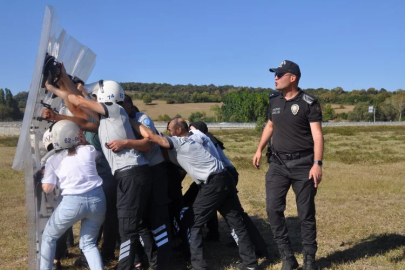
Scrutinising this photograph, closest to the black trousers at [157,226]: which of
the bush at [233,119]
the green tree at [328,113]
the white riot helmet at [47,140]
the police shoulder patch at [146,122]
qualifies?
the police shoulder patch at [146,122]

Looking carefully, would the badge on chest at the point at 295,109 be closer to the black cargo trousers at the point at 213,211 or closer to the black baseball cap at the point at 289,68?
the black baseball cap at the point at 289,68

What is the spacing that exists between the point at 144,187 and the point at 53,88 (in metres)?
1.43

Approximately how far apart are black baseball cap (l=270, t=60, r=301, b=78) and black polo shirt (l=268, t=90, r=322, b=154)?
0.23 m

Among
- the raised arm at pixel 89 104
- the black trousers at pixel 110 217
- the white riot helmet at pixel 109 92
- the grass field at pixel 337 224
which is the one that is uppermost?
the white riot helmet at pixel 109 92

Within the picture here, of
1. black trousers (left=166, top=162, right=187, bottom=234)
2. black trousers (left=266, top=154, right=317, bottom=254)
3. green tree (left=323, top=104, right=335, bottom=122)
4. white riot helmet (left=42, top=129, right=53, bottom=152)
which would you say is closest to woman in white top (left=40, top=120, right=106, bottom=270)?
white riot helmet (left=42, top=129, right=53, bottom=152)

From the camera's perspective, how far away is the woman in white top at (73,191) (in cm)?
406

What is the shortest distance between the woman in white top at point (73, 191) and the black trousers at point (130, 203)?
0.22 m

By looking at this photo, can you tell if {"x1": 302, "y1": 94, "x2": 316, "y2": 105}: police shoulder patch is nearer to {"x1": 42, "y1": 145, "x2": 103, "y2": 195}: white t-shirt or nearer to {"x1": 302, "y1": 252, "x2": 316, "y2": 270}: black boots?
{"x1": 302, "y1": 252, "x2": 316, "y2": 270}: black boots

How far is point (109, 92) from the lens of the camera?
4.46m

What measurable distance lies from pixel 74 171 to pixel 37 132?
2.43ft

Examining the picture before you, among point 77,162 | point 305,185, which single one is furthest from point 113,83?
point 305,185

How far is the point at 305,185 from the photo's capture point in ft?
15.1

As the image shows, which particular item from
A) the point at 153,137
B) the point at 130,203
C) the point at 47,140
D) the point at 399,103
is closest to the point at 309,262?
the point at 130,203

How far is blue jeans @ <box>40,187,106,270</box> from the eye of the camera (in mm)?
4039
